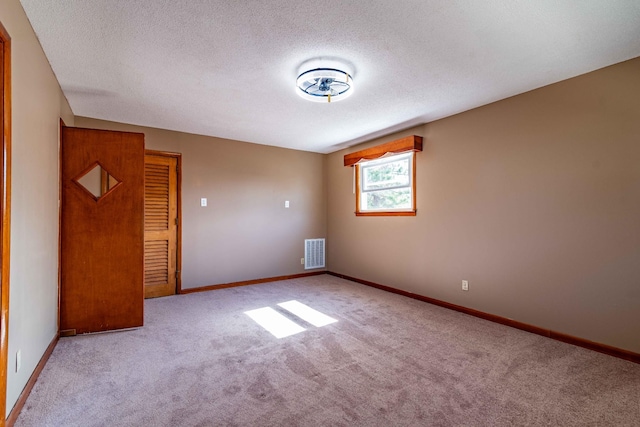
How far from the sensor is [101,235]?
9.86 ft

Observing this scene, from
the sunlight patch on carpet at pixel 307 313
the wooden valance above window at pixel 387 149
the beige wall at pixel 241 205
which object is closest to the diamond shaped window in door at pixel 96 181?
the beige wall at pixel 241 205

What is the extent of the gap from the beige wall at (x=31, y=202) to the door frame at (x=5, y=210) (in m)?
0.13

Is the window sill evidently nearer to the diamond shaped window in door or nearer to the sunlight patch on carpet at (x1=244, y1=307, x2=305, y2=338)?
the sunlight patch on carpet at (x1=244, y1=307, x2=305, y2=338)

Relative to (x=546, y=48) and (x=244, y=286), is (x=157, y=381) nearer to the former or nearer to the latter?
(x=244, y=286)

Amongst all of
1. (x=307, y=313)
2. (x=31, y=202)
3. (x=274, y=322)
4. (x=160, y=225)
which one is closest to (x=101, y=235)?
(x=31, y=202)

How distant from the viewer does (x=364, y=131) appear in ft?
14.8

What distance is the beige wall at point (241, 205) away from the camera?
15.1 ft

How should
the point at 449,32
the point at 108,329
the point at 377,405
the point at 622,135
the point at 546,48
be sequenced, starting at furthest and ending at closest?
the point at 108,329 → the point at 622,135 → the point at 546,48 → the point at 449,32 → the point at 377,405

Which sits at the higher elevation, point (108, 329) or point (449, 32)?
point (449, 32)

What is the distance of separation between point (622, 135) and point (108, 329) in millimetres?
4795

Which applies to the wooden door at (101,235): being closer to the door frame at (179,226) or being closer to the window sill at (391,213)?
the door frame at (179,226)

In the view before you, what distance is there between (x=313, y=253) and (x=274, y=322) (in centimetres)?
259

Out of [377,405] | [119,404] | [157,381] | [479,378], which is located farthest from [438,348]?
[119,404]

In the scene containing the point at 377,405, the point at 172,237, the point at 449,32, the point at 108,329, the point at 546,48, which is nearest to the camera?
the point at 377,405
